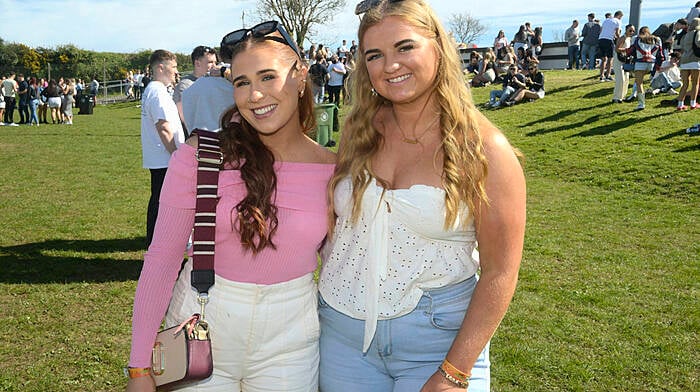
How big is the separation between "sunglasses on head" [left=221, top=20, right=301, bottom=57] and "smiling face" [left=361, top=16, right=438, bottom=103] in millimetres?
335

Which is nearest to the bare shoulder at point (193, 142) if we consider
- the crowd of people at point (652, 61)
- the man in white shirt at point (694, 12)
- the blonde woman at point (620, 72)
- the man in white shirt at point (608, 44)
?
the crowd of people at point (652, 61)

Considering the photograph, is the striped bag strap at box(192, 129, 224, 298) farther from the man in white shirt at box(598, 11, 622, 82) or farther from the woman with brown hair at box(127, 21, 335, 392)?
the man in white shirt at box(598, 11, 622, 82)

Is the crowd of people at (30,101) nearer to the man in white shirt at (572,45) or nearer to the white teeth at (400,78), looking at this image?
the man in white shirt at (572,45)

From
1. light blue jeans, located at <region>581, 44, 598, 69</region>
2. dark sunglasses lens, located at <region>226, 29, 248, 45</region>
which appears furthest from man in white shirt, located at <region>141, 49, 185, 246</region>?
light blue jeans, located at <region>581, 44, 598, 69</region>

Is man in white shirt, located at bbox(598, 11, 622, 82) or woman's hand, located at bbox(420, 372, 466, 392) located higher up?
man in white shirt, located at bbox(598, 11, 622, 82)

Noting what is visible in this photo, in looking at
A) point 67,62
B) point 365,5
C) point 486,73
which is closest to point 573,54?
point 486,73

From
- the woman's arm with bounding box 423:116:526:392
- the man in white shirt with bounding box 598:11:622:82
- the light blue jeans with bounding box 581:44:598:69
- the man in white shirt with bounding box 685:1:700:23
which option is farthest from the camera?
the light blue jeans with bounding box 581:44:598:69

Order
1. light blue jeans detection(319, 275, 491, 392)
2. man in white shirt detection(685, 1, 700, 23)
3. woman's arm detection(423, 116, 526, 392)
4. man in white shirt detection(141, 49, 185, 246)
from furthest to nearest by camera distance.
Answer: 1. man in white shirt detection(685, 1, 700, 23)
2. man in white shirt detection(141, 49, 185, 246)
3. light blue jeans detection(319, 275, 491, 392)
4. woman's arm detection(423, 116, 526, 392)

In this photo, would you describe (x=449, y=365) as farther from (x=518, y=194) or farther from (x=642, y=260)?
(x=642, y=260)

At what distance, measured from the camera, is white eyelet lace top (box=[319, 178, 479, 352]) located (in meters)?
2.05

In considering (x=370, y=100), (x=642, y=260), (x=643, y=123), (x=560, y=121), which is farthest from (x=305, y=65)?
(x=560, y=121)

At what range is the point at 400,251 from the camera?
210cm

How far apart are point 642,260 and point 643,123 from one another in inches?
317

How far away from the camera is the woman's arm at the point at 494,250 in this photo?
199cm
